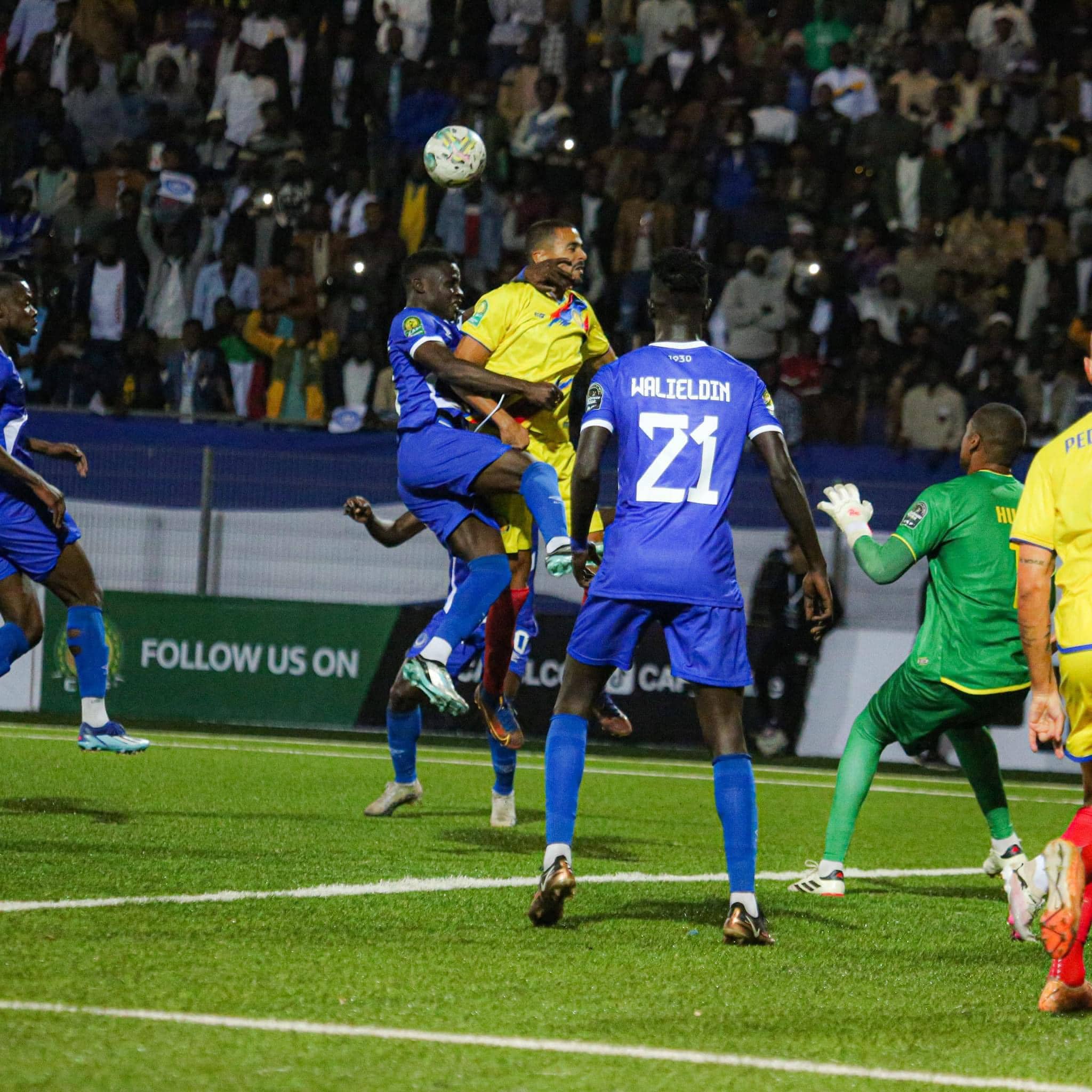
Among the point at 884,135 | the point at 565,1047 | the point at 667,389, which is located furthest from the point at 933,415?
the point at 565,1047

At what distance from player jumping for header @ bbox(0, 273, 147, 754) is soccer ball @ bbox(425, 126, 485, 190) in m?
2.34

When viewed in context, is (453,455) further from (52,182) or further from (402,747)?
(52,182)

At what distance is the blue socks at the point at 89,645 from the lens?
29.7ft

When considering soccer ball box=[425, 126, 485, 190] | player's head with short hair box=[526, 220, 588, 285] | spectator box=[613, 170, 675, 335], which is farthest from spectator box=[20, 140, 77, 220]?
player's head with short hair box=[526, 220, 588, 285]

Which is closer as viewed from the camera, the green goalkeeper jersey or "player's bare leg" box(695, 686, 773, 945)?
"player's bare leg" box(695, 686, 773, 945)

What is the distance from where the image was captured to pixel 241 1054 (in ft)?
13.4

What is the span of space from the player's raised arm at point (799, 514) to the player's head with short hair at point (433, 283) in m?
2.75

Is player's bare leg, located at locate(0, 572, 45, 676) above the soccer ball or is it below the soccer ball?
below

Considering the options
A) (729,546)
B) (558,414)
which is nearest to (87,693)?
(558,414)

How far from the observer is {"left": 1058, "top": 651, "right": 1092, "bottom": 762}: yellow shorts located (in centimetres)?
511

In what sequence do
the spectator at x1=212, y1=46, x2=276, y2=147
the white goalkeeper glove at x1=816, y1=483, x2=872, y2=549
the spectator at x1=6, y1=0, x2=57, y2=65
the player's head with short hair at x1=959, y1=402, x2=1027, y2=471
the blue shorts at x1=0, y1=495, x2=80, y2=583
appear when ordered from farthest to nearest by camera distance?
the spectator at x1=6, y1=0, x2=57, y2=65, the spectator at x1=212, y1=46, x2=276, y2=147, the blue shorts at x1=0, y1=495, x2=80, y2=583, the player's head with short hair at x1=959, y1=402, x2=1027, y2=471, the white goalkeeper glove at x1=816, y1=483, x2=872, y2=549

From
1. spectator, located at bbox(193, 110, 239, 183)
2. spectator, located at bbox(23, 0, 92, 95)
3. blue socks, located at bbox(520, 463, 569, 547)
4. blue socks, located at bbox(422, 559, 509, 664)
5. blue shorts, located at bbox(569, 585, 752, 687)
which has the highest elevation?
spectator, located at bbox(23, 0, 92, 95)

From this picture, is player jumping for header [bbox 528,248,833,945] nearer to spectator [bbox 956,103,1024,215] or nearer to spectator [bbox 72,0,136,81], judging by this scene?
spectator [bbox 956,103,1024,215]

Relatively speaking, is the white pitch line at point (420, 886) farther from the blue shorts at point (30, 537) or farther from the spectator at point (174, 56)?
the spectator at point (174, 56)
